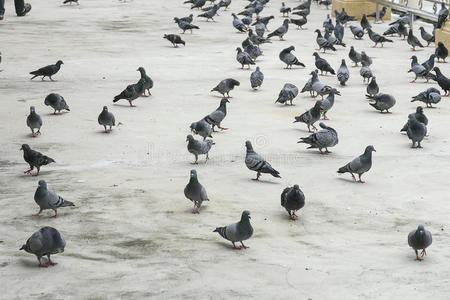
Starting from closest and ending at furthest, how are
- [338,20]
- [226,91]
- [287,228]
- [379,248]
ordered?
1. [379,248]
2. [287,228]
3. [226,91]
4. [338,20]

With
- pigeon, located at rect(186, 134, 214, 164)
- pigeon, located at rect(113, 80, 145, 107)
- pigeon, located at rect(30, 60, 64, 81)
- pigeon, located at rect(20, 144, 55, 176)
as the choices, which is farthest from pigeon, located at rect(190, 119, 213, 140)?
pigeon, located at rect(30, 60, 64, 81)

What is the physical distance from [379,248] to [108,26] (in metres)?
19.9

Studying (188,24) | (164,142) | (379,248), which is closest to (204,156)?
(164,142)

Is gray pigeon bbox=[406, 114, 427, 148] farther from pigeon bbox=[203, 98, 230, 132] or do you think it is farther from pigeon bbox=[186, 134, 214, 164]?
pigeon bbox=[186, 134, 214, 164]

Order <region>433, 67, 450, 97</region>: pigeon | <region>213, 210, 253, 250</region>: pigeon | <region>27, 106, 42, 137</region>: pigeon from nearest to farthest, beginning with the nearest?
<region>213, 210, 253, 250</region>: pigeon → <region>27, 106, 42, 137</region>: pigeon → <region>433, 67, 450, 97</region>: pigeon

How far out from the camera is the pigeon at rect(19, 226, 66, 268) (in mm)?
7566

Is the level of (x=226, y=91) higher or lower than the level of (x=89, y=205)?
lower

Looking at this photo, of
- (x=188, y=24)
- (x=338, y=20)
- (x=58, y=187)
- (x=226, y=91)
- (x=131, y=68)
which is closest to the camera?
(x=58, y=187)

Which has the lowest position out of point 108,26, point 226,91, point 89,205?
point 108,26

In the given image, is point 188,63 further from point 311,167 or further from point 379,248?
point 379,248

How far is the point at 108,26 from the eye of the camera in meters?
27.0

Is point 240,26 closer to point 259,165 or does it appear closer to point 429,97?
point 429,97

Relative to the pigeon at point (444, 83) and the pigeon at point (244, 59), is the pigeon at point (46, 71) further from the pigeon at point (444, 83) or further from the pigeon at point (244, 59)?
the pigeon at point (444, 83)

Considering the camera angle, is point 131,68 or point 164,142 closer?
point 164,142
